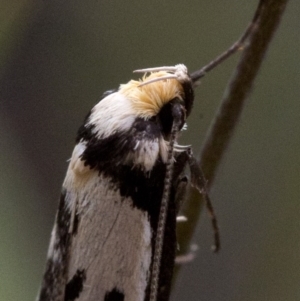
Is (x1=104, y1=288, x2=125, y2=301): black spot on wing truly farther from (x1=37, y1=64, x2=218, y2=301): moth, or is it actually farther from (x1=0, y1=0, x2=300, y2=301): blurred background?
(x1=0, y1=0, x2=300, y2=301): blurred background

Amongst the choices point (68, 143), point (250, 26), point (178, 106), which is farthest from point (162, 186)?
point (68, 143)

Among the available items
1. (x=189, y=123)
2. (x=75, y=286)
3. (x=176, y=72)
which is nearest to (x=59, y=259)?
(x=75, y=286)

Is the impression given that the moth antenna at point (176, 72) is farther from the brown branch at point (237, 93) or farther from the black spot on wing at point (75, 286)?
the black spot on wing at point (75, 286)

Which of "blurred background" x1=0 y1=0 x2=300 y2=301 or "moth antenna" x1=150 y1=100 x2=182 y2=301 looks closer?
"moth antenna" x1=150 y1=100 x2=182 y2=301

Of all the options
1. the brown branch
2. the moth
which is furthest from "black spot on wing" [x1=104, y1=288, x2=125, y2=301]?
the brown branch

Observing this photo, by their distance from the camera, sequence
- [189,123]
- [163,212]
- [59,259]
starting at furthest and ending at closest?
[189,123], [59,259], [163,212]

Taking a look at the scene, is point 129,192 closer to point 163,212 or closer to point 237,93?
point 163,212

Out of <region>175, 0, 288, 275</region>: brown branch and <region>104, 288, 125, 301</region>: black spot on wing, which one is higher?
<region>175, 0, 288, 275</region>: brown branch

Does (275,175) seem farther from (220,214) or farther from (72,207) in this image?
(72,207)
